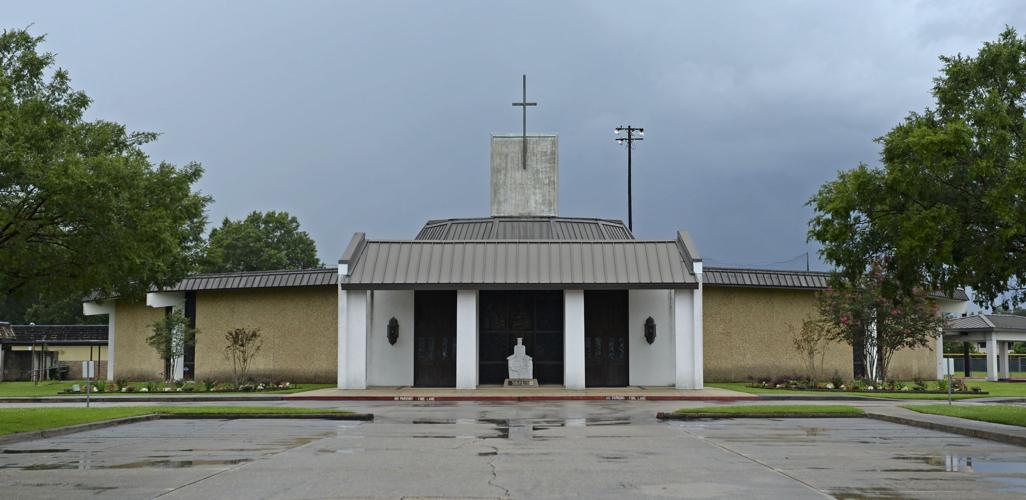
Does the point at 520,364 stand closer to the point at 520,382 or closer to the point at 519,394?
the point at 520,382

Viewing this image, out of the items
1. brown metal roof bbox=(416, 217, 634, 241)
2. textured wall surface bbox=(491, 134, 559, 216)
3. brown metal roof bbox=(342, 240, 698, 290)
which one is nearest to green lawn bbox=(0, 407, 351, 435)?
brown metal roof bbox=(342, 240, 698, 290)

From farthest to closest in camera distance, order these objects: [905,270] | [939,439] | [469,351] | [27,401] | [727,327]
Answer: [727,327] → [469,351] → [27,401] → [905,270] → [939,439]

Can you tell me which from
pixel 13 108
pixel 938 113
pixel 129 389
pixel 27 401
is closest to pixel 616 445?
pixel 938 113

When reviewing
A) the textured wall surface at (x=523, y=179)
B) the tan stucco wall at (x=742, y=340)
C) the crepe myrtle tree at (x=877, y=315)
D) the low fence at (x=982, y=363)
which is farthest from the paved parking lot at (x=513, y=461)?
the low fence at (x=982, y=363)

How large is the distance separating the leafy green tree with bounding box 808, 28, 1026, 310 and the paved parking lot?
3.26 m

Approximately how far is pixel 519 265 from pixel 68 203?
708 inches

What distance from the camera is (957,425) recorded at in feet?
58.0

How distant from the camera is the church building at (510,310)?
31500mm

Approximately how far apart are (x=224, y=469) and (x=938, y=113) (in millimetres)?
14515

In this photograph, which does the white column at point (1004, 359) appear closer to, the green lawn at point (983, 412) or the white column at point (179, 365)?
the green lawn at point (983, 412)

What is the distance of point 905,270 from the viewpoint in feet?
60.5

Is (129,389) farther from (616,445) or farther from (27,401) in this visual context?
(616,445)

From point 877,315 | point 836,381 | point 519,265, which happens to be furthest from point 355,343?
point 877,315

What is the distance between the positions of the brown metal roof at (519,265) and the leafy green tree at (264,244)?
146 feet
